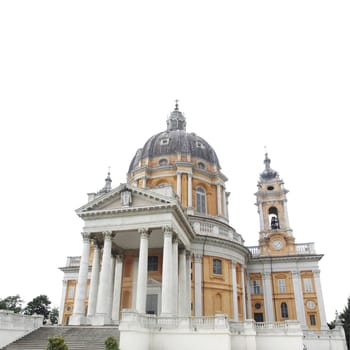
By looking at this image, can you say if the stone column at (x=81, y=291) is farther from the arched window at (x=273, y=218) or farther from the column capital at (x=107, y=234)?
the arched window at (x=273, y=218)

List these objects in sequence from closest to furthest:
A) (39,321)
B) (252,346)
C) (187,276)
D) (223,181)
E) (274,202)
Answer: (252,346) → (39,321) → (187,276) → (223,181) → (274,202)

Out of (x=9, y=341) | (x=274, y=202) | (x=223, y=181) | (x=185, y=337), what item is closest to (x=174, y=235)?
(x=185, y=337)

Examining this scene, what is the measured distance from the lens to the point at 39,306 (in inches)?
2648

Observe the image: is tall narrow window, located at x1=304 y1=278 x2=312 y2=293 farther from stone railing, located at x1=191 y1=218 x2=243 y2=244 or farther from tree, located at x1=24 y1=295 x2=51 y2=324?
tree, located at x1=24 y1=295 x2=51 y2=324

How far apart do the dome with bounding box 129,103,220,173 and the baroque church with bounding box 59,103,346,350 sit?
0.49 feet

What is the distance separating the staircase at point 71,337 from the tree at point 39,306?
52.5 meters

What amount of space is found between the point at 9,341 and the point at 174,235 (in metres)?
11.4

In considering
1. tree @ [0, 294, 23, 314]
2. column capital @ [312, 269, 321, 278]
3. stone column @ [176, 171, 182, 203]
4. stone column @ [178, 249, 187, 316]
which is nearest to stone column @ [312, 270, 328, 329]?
column capital @ [312, 269, 321, 278]

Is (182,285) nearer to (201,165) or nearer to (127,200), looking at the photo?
(127,200)

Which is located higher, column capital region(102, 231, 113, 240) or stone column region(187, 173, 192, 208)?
stone column region(187, 173, 192, 208)

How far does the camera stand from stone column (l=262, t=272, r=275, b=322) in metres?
33.8

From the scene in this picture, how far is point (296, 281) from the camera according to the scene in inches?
1371

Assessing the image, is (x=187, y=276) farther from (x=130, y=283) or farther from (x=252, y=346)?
(x=252, y=346)

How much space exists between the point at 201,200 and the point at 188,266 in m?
9.42
